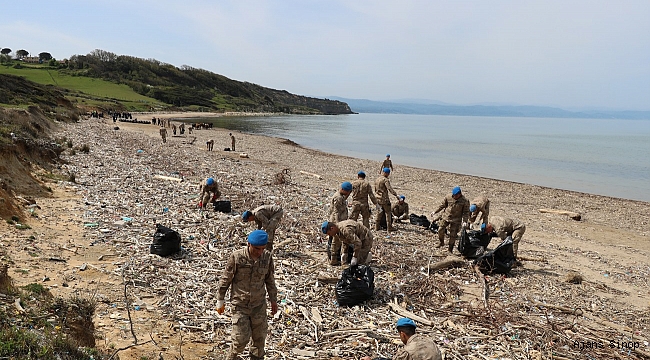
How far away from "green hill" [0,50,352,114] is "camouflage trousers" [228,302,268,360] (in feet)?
255

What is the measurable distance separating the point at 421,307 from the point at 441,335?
101 centimetres

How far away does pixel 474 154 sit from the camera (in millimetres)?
50406

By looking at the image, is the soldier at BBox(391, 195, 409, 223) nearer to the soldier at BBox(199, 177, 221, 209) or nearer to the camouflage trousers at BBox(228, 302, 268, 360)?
the soldier at BBox(199, 177, 221, 209)

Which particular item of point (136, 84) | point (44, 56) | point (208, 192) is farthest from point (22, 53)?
point (208, 192)

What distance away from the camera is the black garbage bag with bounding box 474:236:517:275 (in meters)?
9.25

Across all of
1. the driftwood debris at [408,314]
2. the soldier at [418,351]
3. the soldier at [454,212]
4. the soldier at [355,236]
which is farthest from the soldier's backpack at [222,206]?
the soldier at [418,351]

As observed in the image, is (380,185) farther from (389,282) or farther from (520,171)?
(520,171)

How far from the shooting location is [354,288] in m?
7.23

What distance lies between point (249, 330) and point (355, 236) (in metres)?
3.44

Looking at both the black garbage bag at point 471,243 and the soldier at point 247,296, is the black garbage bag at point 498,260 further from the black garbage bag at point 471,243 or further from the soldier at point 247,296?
the soldier at point 247,296

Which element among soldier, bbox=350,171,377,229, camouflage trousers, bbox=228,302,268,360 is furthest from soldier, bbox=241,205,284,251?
camouflage trousers, bbox=228,302,268,360

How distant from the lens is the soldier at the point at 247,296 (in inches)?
205

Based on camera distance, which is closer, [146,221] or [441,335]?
[441,335]

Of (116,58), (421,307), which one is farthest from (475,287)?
(116,58)
